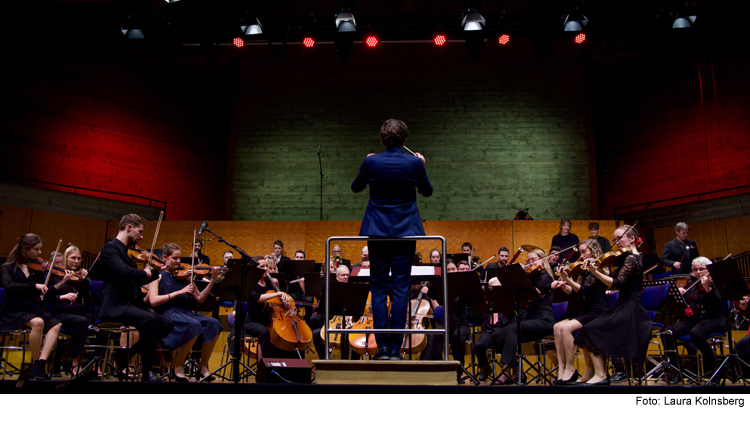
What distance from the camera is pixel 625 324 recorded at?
501cm

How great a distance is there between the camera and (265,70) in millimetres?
13750

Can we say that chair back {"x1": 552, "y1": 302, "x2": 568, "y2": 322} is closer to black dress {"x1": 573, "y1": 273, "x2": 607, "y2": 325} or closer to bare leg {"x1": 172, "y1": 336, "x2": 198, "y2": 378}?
black dress {"x1": 573, "y1": 273, "x2": 607, "y2": 325}

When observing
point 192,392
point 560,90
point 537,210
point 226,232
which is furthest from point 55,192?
point 560,90

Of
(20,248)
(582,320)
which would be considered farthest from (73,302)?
(582,320)

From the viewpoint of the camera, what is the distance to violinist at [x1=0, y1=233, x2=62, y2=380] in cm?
591

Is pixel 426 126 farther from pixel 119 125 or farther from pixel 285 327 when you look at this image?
pixel 285 327

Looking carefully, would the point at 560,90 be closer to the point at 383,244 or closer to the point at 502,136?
the point at 502,136

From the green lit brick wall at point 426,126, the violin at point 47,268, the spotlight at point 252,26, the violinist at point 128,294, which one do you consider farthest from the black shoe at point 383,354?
the green lit brick wall at point 426,126

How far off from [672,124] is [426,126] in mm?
5564

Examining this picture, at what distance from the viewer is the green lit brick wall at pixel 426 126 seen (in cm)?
1324

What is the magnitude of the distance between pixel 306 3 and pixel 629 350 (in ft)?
36.1

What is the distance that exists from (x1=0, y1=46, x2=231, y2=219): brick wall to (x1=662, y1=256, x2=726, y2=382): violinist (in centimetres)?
1126

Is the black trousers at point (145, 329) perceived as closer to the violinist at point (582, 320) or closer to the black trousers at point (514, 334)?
the black trousers at point (514, 334)

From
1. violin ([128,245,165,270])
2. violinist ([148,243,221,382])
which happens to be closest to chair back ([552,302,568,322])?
violinist ([148,243,221,382])
